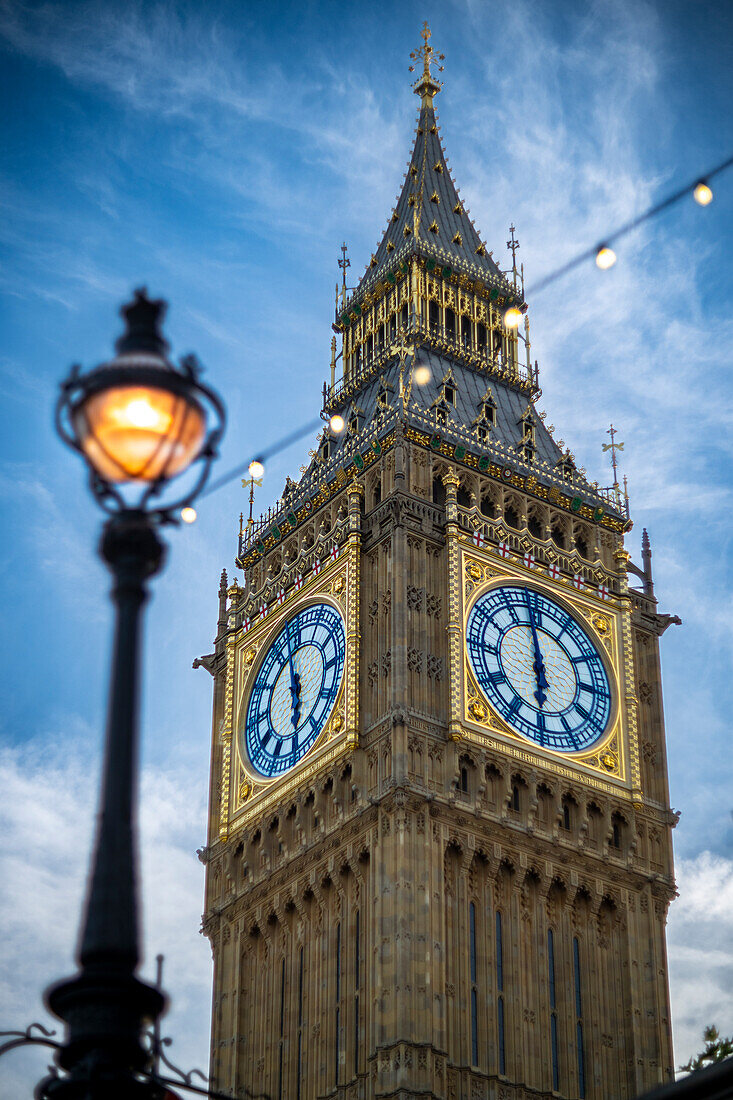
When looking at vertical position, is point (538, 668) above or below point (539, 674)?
above

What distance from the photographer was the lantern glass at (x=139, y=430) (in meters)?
12.7

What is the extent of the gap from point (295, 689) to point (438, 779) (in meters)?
6.70

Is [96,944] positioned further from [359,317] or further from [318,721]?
[359,317]

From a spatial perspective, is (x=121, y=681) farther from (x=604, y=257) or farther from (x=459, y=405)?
(x=459, y=405)

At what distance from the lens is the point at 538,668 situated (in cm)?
5578

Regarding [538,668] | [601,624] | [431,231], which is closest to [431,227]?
[431,231]

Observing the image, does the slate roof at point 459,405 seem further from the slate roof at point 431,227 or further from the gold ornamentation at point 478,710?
the gold ornamentation at point 478,710

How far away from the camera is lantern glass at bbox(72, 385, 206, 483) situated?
1270cm

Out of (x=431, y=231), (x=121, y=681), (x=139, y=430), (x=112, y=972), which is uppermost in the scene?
(x=431, y=231)

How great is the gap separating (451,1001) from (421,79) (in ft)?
134

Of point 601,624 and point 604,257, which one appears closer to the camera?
point 604,257

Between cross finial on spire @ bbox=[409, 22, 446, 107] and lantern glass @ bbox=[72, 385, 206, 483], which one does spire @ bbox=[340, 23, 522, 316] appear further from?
lantern glass @ bbox=[72, 385, 206, 483]

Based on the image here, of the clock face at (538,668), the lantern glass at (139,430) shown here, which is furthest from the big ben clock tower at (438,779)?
the lantern glass at (139,430)

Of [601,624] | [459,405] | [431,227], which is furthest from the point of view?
[431,227]
